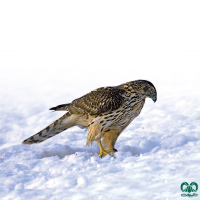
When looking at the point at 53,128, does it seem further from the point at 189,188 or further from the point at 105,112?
the point at 189,188

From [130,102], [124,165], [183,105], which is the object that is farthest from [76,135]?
[183,105]

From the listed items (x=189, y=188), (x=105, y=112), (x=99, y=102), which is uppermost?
(x=99, y=102)

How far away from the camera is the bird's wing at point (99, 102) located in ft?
21.4

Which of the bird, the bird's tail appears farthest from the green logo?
the bird's tail

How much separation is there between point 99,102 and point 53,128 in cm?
112

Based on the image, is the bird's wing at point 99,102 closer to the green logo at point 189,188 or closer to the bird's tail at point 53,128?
the bird's tail at point 53,128

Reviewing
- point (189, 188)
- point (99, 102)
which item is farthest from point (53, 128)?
point (189, 188)

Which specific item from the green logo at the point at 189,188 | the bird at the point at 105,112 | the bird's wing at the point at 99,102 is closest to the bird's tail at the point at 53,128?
the bird at the point at 105,112

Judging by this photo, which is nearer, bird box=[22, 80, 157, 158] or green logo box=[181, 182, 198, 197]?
green logo box=[181, 182, 198, 197]

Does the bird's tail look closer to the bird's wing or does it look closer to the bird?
the bird

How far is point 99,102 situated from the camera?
665 centimetres

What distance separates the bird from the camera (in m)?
6.58

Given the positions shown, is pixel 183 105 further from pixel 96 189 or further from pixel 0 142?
pixel 96 189

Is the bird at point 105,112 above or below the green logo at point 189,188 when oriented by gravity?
above
